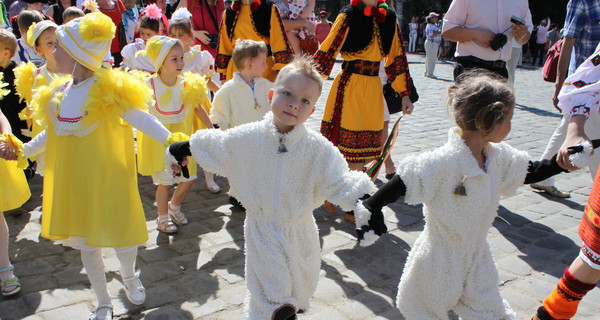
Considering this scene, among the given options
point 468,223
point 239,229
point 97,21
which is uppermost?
point 97,21

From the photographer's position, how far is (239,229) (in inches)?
178

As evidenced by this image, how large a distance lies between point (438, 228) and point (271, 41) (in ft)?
12.7

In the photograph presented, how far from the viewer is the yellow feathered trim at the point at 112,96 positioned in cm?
299

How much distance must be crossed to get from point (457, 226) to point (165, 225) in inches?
107

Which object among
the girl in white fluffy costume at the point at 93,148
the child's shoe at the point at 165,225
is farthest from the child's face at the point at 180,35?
the girl in white fluffy costume at the point at 93,148

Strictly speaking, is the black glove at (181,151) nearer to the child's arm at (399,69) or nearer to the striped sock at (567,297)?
the striped sock at (567,297)

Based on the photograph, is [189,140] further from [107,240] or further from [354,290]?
[354,290]

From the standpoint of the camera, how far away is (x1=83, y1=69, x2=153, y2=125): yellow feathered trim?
299 cm

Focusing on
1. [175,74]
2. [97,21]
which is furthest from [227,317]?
[175,74]

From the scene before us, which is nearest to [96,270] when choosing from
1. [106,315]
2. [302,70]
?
[106,315]

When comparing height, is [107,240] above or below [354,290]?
above

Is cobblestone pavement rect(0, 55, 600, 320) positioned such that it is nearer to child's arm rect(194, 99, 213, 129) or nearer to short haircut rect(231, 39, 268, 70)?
child's arm rect(194, 99, 213, 129)

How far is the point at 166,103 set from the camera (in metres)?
4.40

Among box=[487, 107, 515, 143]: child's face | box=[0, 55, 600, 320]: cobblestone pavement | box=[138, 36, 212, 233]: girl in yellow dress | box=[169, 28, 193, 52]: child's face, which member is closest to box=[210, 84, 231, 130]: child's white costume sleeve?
box=[138, 36, 212, 233]: girl in yellow dress
